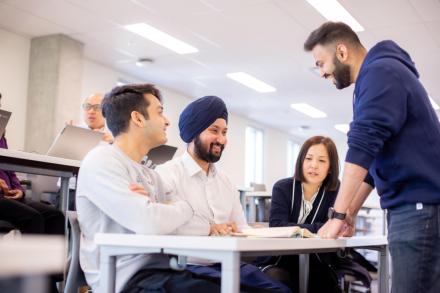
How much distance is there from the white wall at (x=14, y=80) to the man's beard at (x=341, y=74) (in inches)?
229

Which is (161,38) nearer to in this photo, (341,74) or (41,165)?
(41,165)

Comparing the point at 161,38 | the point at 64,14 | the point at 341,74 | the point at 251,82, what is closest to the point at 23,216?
the point at 341,74

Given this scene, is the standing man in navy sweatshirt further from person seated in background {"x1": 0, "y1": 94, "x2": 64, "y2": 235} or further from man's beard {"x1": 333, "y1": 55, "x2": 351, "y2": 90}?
person seated in background {"x1": 0, "y1": 94, "x2": 64, "y2": 235}

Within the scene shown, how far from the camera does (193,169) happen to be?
7.61 feet

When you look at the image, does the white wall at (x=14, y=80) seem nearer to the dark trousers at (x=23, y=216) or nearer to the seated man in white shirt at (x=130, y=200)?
the dark trousers at (x=23, y=216)

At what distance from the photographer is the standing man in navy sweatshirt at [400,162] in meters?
1.59

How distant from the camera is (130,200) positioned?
5.18 feet

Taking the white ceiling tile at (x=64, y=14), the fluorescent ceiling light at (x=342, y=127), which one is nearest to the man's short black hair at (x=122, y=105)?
the white ceiling tile at (x=64, y=14)

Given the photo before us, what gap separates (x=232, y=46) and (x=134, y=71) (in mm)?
2067

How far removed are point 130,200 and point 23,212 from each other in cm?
187

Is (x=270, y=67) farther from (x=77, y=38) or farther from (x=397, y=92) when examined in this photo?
(x=397, y=92)

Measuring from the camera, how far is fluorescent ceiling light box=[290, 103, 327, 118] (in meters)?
10.7

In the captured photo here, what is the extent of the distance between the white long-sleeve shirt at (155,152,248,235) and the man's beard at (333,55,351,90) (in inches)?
28.6

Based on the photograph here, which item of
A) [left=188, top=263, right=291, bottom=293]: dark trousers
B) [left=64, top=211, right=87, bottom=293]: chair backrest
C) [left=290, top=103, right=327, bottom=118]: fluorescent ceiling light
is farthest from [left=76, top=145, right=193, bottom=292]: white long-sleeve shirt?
[left=290, top=103, right=327, bottom=118]: fluorescent ceiling light
